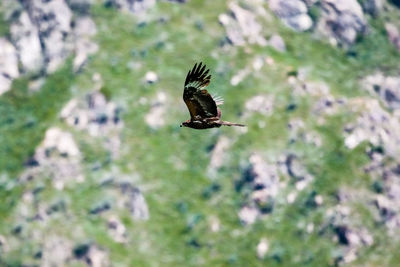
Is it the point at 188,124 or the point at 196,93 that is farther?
the point at 188,124

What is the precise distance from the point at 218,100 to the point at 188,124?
3.52 m

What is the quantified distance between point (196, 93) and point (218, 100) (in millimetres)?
1613

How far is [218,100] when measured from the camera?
5025 centimetres

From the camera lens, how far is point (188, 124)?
52844 mm

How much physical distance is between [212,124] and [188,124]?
264cm

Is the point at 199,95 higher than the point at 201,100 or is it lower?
higher

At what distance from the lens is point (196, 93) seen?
4947 centimetres

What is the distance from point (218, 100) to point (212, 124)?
5.19 feet

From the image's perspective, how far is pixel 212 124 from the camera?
166 feet

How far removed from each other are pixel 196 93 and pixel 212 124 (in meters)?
2.44

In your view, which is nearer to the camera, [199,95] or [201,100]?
[199,95]

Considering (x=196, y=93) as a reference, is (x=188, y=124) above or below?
below
